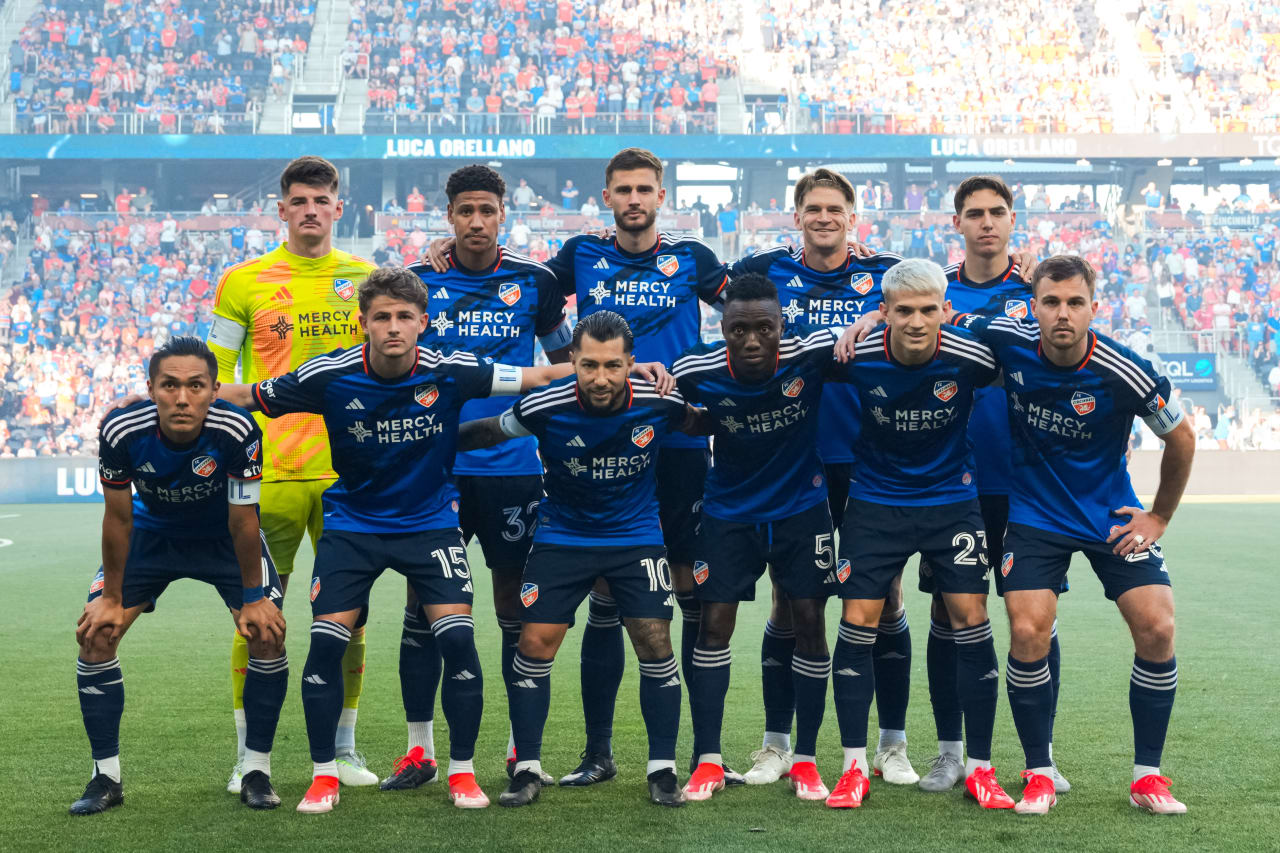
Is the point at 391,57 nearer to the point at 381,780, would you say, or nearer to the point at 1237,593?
the point at 1237,593

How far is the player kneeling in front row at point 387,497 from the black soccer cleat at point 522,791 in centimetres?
8

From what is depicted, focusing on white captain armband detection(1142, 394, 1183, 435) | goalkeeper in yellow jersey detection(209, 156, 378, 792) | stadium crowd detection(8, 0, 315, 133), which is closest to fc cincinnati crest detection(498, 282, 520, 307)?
goalkeeper in yellow jersey detection(209, 156, 378, 792)

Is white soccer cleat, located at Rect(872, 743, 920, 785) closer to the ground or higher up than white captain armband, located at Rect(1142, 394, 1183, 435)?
A: closer to the ground

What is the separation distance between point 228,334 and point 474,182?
1.22 m

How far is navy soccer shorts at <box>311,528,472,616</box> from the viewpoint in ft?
16.0

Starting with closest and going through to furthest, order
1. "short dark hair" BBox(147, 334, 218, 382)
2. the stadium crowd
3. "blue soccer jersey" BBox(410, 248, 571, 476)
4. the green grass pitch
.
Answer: the green grass pitch
"short dark hair" BBox(147, 334, 218, 382)
"blue soccer jersey" BBox(410, 248, 571, 476)
the stadium crowd

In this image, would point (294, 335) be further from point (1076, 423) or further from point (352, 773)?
point (1076, 423)

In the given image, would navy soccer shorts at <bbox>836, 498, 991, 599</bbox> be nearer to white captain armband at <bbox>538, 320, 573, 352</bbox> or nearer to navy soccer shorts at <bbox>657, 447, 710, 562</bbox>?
navy soccer shorts at <bbox>657, 447, 710, 562</bbox>

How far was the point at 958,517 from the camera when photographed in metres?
4.90

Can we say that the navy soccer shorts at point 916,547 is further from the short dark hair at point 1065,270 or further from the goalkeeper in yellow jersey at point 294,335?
the goalkeeper in yellow jersey at point 294,335

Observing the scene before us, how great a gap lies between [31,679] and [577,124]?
23.6 meters

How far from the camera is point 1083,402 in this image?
4738 mm

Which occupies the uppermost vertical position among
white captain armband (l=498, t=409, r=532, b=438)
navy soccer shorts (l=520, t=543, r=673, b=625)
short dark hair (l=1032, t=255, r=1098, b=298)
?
short dark hair (l=1032, t=255, r=1098, b=298)

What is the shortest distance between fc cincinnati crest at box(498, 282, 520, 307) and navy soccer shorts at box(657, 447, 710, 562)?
908mm
